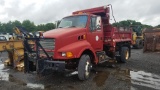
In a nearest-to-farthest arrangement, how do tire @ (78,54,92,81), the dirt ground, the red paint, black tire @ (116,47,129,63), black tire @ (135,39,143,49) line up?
the dirt ground, the red paint, tire @ (78,54,92,81), black tire @ (116,47,129,63), black tire @ (135,39,143,49)

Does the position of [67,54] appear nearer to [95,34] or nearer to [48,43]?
[48,43]

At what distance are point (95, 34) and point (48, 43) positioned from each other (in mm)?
2390

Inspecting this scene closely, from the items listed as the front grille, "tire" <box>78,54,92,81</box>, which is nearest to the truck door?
"tire" <box>78,54,92,81</box>

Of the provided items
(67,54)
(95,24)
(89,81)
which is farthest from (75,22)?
(89,81)

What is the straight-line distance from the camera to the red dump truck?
6773 mm

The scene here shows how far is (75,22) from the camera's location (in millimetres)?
8367

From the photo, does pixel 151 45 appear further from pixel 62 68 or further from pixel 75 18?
pixel 62 68

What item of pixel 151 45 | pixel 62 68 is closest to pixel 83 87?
pixel 62 68

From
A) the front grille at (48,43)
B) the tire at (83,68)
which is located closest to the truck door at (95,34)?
the tire at (83,68)

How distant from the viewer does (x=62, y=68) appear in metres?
6.54

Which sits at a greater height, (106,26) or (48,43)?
(106,26)

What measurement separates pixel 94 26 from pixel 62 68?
2.78 meters

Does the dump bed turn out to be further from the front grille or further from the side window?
the front grille

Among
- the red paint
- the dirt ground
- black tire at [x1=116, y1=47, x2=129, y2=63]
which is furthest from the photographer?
black tire at [x1=116, y1=47, x2=129, y2=63]
